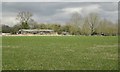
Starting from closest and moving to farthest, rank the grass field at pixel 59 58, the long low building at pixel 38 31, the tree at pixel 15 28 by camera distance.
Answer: the grass field at pixel 59 58 < the tree at pixel 15 28 < the long low building at pixel 38 31

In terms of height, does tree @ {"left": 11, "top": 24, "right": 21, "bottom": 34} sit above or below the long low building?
above

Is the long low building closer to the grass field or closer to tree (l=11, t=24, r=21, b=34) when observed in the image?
tree (l=11, t=24, r=21, b=34)

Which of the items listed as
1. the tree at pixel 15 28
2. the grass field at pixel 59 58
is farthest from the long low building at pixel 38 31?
the grass field at pixel 59 58

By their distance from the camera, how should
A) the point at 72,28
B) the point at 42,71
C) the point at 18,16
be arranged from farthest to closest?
the point at 72,28 → the point at 18,16 → the point at 42,71

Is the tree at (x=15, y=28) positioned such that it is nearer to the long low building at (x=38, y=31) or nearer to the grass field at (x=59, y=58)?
the long low building at (x=38, y=31)

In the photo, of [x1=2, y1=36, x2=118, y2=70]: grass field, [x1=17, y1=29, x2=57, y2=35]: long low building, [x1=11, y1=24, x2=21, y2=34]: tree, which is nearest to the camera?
[x1=2, y1=36, x2=118, y2=70]: grass field

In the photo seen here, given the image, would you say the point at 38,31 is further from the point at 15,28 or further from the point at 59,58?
the point at 59,58

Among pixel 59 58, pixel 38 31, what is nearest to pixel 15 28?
pixel 38 31

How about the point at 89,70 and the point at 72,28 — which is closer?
the point at 89,70

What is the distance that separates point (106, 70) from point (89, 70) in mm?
798

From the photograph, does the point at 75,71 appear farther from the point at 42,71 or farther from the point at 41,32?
the point at 41,32

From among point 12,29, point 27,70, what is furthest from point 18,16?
point 27,70

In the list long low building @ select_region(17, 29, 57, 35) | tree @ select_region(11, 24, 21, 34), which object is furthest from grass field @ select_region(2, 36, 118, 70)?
long low building @ select_region(17, 29, 57, 35)

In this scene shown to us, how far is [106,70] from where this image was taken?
43.6ft
